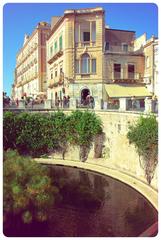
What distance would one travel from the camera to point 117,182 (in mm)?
15594

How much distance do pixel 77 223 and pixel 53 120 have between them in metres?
9.90

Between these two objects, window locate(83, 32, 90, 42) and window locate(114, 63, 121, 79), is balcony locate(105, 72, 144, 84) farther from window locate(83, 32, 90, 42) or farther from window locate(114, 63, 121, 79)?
window locate(83, 32, 90, 42)

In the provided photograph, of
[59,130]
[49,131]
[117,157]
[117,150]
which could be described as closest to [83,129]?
[59,130]

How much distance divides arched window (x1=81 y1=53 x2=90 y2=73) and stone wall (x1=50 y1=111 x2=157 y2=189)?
5634mm

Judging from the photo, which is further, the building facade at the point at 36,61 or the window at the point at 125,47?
the building facade at the point at 36,61

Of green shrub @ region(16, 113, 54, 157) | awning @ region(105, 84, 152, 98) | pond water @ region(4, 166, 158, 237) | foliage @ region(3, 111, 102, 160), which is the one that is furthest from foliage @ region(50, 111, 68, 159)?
awning @ region(105, 84, 152, 98)

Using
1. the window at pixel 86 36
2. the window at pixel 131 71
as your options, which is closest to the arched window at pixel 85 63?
the window at pixel 86 36

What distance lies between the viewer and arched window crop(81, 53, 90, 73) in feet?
77.0

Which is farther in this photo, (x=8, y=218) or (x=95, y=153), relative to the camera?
(x=95, y=153)

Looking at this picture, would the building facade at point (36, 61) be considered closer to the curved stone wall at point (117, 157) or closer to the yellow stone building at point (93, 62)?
the yellow stone building at point (93, 62)

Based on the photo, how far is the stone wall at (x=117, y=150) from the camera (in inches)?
638

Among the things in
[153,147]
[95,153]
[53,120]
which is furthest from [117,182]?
[53,120]

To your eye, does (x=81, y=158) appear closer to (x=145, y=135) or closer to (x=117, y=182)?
(x=117, y=182)

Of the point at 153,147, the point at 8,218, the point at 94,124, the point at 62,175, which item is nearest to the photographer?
the point at 8,218
